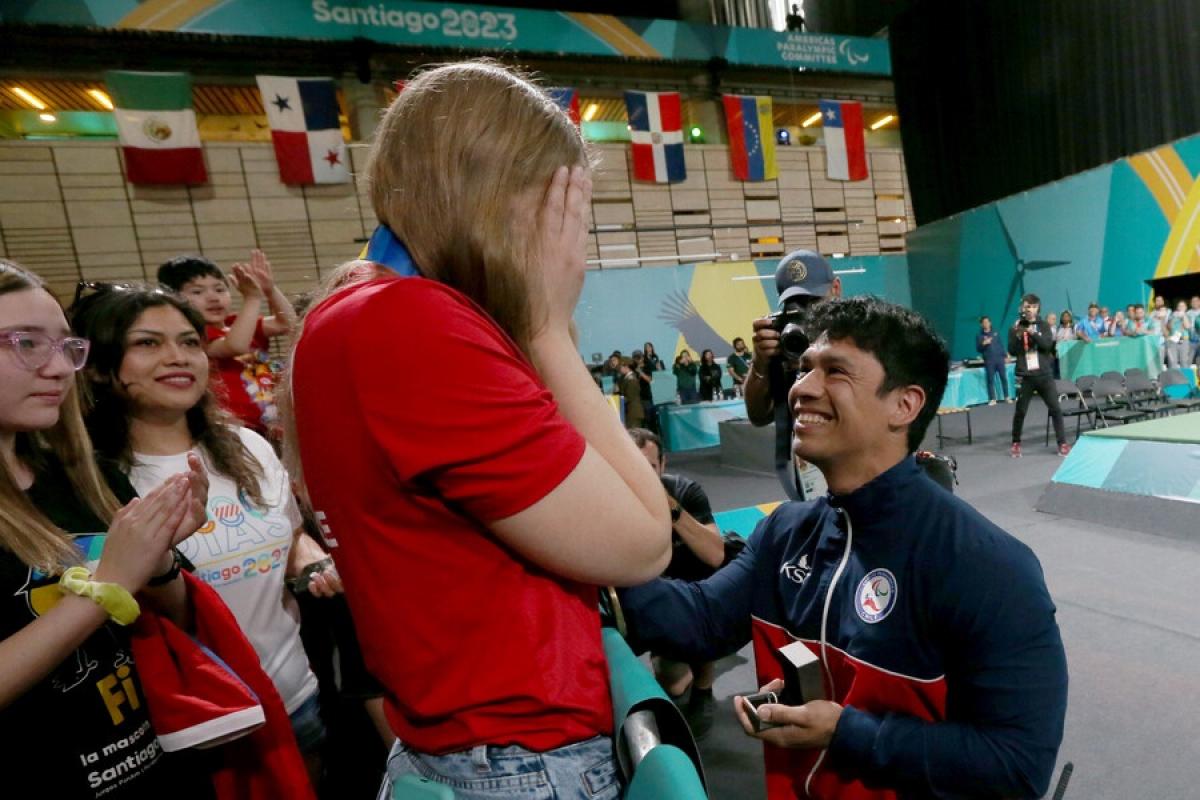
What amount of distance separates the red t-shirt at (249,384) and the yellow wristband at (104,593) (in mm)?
1619

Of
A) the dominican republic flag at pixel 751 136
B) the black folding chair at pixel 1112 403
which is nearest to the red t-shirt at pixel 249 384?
the black folding chair at pixel 1112 403

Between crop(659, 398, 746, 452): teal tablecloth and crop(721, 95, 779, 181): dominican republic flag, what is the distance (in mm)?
7606

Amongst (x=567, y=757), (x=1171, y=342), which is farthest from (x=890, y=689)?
(x=1171, y=342)

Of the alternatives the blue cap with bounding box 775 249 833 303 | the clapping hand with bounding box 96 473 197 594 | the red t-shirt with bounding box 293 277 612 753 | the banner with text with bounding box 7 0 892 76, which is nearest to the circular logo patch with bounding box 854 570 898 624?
the red t-shirt with bounding box 293 277 612 753

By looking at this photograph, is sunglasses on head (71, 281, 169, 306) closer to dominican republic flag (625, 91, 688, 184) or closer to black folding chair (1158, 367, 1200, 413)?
black folding chair (1158, 367, 1200, 413)

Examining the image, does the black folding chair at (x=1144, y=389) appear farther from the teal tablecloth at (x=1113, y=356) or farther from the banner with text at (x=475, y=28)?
the banner with text at (x=475, y=28)

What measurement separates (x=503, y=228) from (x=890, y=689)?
1.04m

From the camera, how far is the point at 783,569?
1.32 m

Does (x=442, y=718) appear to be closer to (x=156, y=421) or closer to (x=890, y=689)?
(x=890, y=689)

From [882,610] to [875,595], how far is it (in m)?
0.03

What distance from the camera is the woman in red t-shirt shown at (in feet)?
1.79

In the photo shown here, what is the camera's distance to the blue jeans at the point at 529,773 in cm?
63

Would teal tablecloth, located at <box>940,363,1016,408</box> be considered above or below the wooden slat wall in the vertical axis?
below

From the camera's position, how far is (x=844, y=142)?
605 inches
